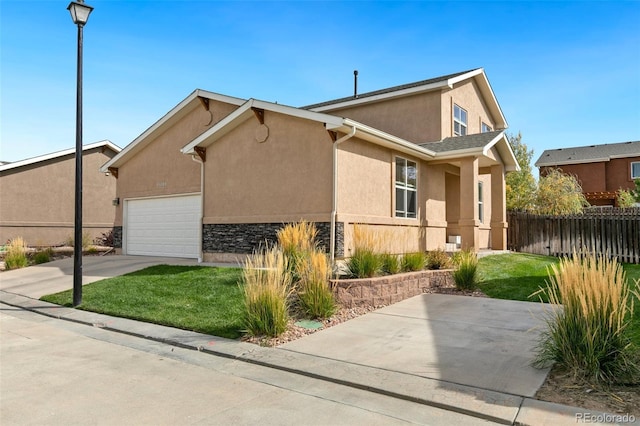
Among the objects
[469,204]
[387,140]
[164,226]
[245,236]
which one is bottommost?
[245,236]

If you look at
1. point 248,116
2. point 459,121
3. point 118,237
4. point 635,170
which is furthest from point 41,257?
point 635,170

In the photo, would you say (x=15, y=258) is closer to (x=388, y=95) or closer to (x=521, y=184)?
(x=388, y=95)

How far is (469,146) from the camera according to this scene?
13.6 m

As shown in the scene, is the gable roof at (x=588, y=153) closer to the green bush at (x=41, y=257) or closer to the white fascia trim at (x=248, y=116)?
the white fascia trim at (x=248, y=116)

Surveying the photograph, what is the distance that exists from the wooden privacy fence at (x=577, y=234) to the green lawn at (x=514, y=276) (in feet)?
6.71

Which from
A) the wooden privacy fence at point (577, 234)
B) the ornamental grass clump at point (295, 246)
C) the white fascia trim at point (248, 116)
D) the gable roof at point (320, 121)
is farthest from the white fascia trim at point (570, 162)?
the ornamental grass clump at point (295, 246)

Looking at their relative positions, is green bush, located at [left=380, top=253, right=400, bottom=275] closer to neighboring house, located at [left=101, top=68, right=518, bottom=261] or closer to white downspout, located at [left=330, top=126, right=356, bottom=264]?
neighboring house, located at [left=101, top=68, right=518, bottom=261]

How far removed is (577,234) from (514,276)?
21.2ft

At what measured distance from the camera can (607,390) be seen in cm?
414

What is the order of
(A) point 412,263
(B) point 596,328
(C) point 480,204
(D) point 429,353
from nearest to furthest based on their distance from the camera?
(B) point 596,328, (D) point 429,353, (A) point 412,263, (C) point 480,204

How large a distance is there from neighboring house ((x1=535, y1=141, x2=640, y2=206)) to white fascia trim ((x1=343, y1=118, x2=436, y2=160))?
24389 millimetres

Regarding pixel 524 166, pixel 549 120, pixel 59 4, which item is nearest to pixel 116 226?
pixel 59 4

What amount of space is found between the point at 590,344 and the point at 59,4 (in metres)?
12.8

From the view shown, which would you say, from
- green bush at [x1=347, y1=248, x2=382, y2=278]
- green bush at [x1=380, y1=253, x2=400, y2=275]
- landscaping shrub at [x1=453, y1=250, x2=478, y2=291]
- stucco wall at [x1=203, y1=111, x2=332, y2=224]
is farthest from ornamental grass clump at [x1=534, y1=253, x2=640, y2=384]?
stucco wall at [x1=203, y1=111, x2=332, y2=224]
